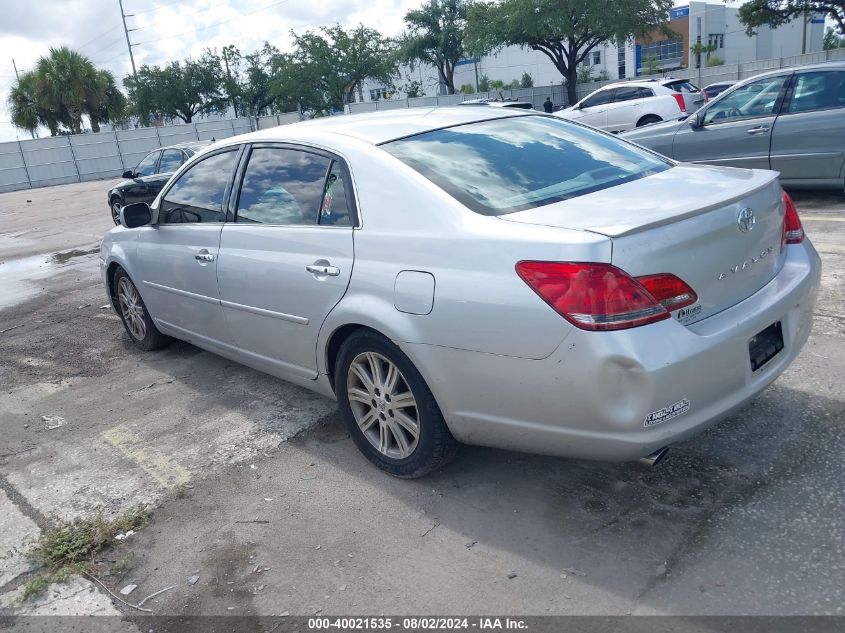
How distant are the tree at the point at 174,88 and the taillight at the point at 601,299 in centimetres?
5987

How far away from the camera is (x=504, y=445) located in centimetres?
307

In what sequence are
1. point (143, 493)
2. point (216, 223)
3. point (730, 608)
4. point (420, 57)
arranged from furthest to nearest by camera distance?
point (420, 57) → point (216, 223) → point (143, 493) → point (730, 608)

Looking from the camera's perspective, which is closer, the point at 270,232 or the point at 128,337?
the point at 270,232

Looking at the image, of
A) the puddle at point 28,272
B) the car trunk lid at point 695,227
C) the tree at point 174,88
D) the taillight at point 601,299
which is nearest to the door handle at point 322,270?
the car trunk lid at point 695,227

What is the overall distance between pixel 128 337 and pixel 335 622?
180 inches

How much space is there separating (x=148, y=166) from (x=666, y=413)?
15.0m

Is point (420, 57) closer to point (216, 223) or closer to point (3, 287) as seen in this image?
point (3, 287)

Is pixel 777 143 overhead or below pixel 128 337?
overhead

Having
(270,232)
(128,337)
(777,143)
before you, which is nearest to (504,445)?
(270,232)

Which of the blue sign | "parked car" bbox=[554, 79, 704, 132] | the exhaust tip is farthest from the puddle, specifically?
the blue sign

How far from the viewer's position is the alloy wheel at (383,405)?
3.37 m

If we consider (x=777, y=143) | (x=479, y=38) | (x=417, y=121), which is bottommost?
(x=777, y=143)

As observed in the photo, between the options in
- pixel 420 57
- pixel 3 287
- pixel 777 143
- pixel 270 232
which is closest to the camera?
pixel 270 232

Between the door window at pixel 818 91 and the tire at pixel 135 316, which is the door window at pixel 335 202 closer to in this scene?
the tire at pixel 135 316
